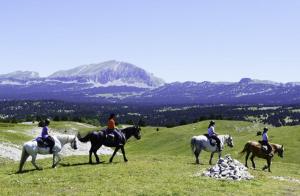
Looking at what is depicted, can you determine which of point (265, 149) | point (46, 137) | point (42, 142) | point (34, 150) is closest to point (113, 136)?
point (46, 137)

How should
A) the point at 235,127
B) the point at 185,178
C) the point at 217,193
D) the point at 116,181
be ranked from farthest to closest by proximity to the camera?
1. the point at 235,127
2. the point at 185,178
3. the point at 116,181
4. the point at 217,193

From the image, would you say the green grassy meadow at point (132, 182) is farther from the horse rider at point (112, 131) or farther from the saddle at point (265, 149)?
the saddle at point (265, 149)

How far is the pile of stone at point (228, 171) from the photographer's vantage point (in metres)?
36.7

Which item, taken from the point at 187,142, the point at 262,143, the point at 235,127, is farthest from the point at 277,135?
the point at 262,143

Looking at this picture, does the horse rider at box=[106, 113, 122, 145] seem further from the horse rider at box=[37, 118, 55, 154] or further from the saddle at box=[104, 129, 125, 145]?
the horse rider at box=[37, 118, 55, 154]

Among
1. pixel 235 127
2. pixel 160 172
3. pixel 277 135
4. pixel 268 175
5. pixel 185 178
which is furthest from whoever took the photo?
pixel 235 127

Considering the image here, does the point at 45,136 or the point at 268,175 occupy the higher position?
the point at 45,136

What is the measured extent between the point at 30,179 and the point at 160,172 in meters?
10.5

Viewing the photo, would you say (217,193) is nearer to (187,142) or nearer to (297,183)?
(297,183)

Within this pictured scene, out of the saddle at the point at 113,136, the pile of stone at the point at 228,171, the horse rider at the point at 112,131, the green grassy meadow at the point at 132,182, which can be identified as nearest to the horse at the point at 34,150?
the green grassy meadow at the point at 132,182

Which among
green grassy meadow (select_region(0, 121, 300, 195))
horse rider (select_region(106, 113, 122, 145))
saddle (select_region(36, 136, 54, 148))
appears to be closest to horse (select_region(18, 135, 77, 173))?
saddle (select_region(36, 136, 54, 148))

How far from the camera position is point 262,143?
47969mm

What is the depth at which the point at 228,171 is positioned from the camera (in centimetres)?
3722

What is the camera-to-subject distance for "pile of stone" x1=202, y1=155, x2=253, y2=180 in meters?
36.7
